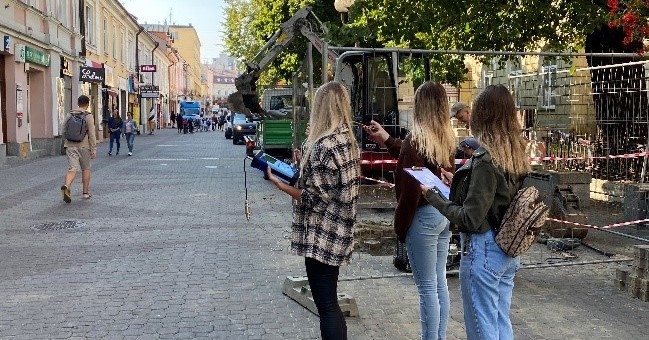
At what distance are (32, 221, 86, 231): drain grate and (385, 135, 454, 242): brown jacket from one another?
6.55m

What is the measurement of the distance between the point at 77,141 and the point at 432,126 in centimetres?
897

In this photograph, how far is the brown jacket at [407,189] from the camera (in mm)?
4047

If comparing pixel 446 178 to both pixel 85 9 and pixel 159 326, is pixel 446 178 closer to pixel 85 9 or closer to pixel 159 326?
pixel 159 326

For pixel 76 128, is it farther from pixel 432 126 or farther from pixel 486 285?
pixel 486 285

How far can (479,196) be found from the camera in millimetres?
3160

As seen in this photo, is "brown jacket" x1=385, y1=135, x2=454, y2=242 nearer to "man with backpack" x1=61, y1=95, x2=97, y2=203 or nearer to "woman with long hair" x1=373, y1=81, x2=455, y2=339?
"woman with long hair" x1=373, y1=81, x2=455, y2=339

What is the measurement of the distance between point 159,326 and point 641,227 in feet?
22.2

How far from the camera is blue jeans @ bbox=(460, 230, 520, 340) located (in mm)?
3277

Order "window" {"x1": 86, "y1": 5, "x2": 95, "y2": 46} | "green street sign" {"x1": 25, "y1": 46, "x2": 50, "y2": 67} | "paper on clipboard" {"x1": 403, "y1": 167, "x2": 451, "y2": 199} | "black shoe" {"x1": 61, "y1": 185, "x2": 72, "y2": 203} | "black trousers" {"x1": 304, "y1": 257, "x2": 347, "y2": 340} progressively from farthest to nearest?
"window" {"x1": 86, "y1": 5, "x2": 95, "y2": 46} < "green street sign" {"x1": 25, "y1": 46, "x2": 50, "y2": 67} < "black shoe" {"x1": 61, "y1": 185, "x2": 72, "y2": 203} < "black trousers" {"x1": 304, "y1": 257, "x2": 347, "y2": 340} < "paper on clipboard" {"x1": 403, "y1": 167, "x2": 451, "y2": 199}

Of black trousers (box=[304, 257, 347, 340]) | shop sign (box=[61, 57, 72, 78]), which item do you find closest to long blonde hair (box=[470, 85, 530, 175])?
black trousers (box=[304, 257, 347, 340])

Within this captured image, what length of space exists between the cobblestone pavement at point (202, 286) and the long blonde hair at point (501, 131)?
6.62 ft

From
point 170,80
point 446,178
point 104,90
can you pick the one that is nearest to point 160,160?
point 104,90

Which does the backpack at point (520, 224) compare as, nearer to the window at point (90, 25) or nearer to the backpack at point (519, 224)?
the backpack at point (519, 224)

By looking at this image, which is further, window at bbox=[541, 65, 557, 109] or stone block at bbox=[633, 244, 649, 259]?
window at bbox=[541, 65, 557, 109]
